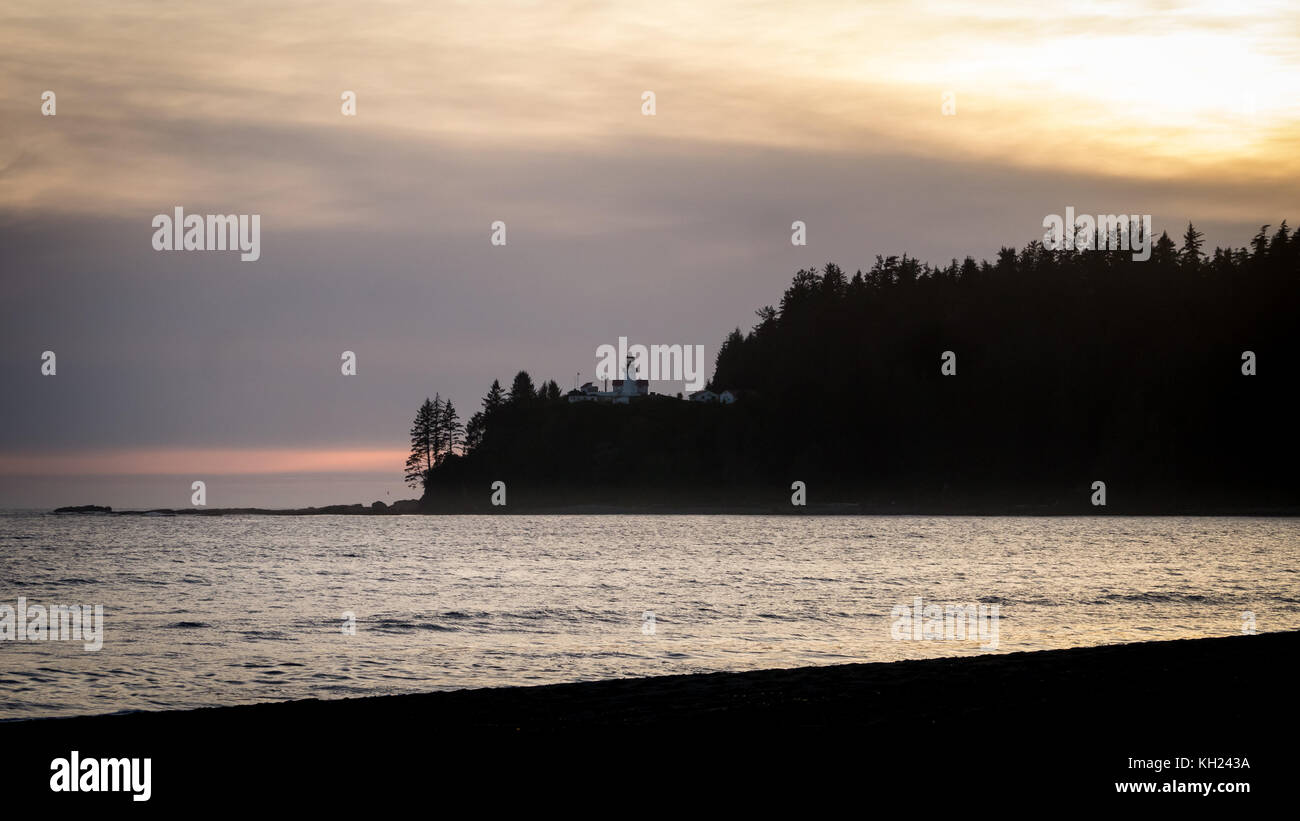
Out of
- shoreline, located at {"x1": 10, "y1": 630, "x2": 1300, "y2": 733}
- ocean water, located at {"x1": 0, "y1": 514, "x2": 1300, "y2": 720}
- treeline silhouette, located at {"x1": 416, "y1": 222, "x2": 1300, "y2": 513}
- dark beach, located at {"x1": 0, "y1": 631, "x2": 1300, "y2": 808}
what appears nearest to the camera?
dark beach, located at {"x1": 0, "y1": 631, "x2": 1300, "y2": 808}

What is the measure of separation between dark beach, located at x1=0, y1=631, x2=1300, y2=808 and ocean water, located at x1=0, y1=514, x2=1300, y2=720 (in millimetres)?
8195

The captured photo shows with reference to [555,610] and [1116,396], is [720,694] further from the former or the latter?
[1116,396]

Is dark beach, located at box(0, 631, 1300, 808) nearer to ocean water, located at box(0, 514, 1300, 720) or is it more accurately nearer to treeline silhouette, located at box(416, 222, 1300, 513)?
ocean water, located at box(0, 514, 1300, 720)

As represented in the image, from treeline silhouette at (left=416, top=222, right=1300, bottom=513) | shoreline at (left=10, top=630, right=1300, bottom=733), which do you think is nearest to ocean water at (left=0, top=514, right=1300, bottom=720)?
shoreline at (left=10, top=630, right=1300, bottom=733)

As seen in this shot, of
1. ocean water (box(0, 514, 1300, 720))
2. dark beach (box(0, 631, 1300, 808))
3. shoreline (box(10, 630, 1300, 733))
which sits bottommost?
ocean water (box(0, 514, 1300, 720))

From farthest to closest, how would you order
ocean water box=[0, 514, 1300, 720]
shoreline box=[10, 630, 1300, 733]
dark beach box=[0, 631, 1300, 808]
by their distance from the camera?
ocean water box=[0, 514, 1300, 720]
shoreline box=[10, 630, 1300, 733]
dark beach box=[0, 631, 1300, 808]

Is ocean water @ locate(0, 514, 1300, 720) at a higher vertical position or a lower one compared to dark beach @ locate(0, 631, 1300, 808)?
lower

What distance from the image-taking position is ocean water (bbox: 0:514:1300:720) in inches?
1024

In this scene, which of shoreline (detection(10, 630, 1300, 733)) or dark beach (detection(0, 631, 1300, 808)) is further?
shoreline (detection(10, 630, 1300, 733))
